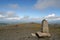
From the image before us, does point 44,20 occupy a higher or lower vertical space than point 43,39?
higher

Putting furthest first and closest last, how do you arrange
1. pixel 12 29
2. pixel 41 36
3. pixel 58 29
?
pixel 12 29 < pixel 58 29 < pixel 41 36

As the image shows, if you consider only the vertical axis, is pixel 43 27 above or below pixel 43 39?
above

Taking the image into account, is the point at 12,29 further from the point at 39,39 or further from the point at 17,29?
the point at 39,39

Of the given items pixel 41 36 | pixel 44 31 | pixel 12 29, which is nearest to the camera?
pixel 41 36

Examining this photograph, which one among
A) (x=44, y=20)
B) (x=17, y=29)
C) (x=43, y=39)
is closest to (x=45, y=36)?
(x=43, y=39)

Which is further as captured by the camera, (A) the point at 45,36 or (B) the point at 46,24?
(B) the point at 46,24

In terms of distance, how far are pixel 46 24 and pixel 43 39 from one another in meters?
1.56

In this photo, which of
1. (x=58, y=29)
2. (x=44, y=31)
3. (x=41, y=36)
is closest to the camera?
(x=41, y=36)

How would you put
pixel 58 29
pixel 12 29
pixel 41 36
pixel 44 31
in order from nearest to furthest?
pixel 41 36, pixel 44 31, pixel 58 29, pixel 12 29

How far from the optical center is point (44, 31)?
23.5 feet

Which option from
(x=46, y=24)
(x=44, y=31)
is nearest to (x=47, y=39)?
(x=44, y=31)

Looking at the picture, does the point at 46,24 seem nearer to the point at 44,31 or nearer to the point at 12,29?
the point at 44,31

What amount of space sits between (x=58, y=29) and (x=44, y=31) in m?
32.8

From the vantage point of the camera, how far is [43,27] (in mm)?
7395
